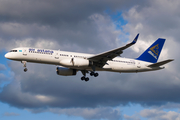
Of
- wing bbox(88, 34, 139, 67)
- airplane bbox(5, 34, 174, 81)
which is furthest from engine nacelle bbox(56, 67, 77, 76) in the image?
wing bbox(88, 34, 139, 67)

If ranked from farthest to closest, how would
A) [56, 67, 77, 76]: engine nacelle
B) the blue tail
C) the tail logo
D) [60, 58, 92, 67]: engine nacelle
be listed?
the tail logo < the blue tail < [56, 67, 77, 76]: engine nacelle < [60, 58, 92, 67]: engine nacelle

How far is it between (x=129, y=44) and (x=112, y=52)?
16.1 ft

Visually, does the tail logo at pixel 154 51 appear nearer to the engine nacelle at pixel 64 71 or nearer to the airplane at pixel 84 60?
the airplane at pixel 84 60

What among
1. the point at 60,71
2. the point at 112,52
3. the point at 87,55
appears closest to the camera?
the point at 112,52

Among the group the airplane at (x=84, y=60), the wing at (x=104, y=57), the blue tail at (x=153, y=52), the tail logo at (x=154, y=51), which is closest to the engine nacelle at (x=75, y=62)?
the airplane at (x=84, y=60)

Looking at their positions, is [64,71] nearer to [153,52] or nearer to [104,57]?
[104,57]

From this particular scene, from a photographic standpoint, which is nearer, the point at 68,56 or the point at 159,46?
the point at 68,56

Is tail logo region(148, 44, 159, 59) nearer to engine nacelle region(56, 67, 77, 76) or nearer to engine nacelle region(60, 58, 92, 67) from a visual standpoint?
engine nacelle region(60, 58, 92, 67)

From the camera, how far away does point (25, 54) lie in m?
44.6

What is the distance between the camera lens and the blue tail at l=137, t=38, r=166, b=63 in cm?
5169

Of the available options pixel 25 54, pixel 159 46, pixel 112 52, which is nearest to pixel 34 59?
pixel 25 54

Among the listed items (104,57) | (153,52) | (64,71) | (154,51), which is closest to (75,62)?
(104,57)

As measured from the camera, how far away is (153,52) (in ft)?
173

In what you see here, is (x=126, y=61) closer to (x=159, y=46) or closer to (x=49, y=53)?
(x=159, y=46)
